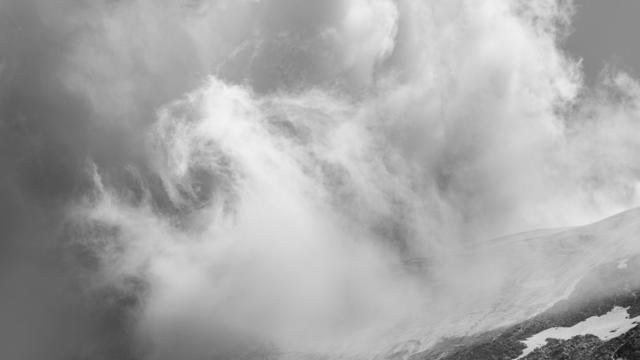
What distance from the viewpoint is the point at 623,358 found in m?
155

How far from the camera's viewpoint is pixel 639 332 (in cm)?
15950

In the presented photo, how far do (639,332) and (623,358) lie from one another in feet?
28.2

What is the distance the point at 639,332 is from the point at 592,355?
37.2m

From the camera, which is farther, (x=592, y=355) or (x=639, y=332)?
(x=592, y=355)

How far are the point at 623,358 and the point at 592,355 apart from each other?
41.2 metres

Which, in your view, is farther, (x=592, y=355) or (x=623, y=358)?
(x=592, y=355)

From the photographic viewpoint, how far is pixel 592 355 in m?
194

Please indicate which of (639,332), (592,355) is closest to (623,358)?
(639,332)

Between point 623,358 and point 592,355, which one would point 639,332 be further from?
point 592,355
